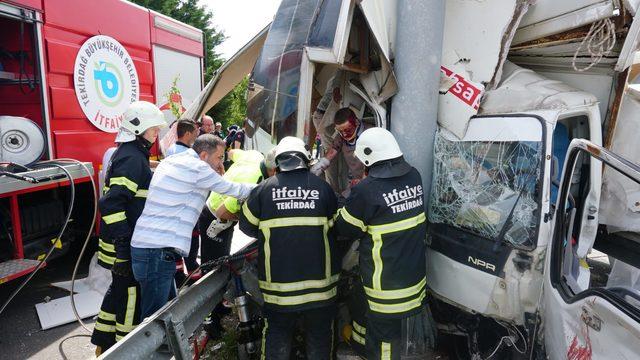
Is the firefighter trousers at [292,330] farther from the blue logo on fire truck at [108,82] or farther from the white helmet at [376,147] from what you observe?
the blue logo on fire truck at [108,82]

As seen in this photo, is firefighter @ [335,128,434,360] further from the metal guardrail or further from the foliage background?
the foliage background

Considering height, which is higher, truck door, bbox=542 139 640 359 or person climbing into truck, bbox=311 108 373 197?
person climbing into truck, bbox=311 108 373 197

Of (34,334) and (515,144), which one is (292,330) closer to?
(515,144)

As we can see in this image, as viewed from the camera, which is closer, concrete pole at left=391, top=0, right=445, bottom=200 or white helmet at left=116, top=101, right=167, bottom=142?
concrete pole at left=391, top=0, right=445, bottom=200

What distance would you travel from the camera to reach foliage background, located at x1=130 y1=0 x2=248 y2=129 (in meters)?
16.0

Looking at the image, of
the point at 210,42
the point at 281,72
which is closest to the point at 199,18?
the point at 210,42

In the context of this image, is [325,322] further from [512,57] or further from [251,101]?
[512,57]

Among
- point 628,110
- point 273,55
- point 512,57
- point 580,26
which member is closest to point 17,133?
point 273,55

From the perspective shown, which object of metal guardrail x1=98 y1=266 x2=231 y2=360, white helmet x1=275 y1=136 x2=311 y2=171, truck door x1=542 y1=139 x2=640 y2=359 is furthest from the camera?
white helmet x1=275 y1=136 x2=311 y2=171

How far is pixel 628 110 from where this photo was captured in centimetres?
297

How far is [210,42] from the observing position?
Result: 18.9m

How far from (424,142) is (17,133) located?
346cm

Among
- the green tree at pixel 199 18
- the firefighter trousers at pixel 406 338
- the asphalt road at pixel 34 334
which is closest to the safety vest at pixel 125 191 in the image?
the asphalt road at pixel 34 334

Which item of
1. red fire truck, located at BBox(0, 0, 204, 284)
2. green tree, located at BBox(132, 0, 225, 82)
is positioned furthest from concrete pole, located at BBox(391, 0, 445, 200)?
green tree, located at BBox(132, 0, 225, 82)
